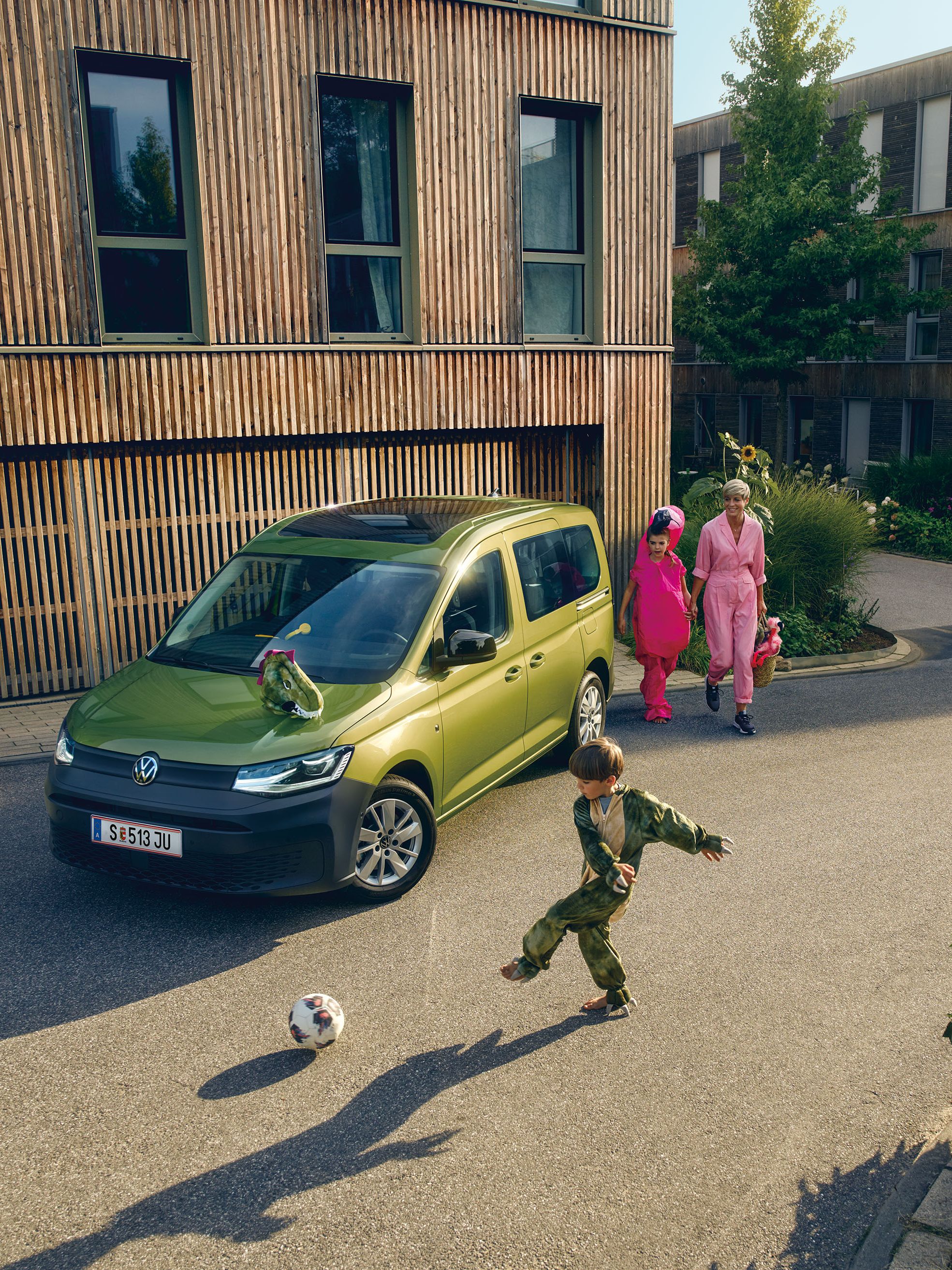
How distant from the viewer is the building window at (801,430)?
32469 millimetres

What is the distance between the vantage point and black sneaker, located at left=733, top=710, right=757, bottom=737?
31.8 feet

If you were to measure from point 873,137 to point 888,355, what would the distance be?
5.37 m

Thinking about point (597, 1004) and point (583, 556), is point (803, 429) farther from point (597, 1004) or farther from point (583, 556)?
point (597, 1004)

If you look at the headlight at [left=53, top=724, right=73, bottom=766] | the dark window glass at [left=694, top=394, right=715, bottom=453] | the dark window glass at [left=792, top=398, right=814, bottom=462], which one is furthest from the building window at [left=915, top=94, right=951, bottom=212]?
the headlight at [left=53, top=724, right=73, bottom=766]

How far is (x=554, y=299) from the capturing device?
43.1ft

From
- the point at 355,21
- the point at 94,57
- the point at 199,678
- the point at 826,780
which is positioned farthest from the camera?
the point at 355,21

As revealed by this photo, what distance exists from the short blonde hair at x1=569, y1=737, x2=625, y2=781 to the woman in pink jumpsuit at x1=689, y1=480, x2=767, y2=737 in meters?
5.28

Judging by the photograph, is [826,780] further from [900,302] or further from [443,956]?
[900,302]

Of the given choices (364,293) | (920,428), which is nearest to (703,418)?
(920,428)

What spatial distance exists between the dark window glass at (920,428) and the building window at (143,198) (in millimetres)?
22220

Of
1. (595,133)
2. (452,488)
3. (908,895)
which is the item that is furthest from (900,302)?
(908,895)

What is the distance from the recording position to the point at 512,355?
41.3 ft

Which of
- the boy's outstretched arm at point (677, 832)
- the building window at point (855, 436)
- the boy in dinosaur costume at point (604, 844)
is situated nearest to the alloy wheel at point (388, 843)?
the boy in dinosaur costume at point (604, 844)

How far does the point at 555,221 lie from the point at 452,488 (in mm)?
3176
